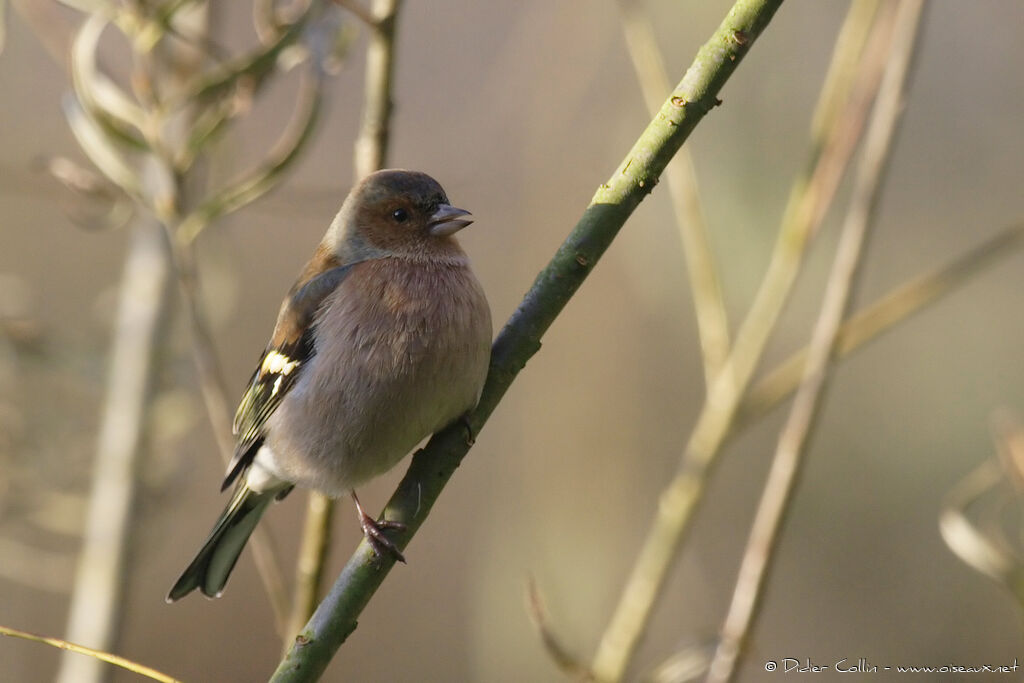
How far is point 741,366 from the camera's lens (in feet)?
10.4

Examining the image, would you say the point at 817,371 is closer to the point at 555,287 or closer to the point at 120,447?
the point at 555,287

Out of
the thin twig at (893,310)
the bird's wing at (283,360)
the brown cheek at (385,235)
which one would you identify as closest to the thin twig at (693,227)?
the thin twig at (893,310)

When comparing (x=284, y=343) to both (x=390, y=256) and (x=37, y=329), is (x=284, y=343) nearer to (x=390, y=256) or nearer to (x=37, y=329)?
(x=390, y=256)

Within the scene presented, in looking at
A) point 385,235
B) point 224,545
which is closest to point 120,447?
point 224,545

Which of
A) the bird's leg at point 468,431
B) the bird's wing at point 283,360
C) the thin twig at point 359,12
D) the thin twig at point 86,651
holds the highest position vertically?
the thin twig at point 359,12

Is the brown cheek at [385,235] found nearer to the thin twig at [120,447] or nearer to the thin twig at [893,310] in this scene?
the thin twig at [120,447]

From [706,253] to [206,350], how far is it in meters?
1.53

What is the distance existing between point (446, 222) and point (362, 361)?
681 mm

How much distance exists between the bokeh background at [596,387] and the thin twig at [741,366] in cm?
137

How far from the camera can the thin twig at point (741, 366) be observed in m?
3.04

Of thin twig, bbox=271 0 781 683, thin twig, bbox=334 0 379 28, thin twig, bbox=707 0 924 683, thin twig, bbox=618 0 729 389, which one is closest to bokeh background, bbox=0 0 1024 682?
thin twig, bbox=334 0 379 28

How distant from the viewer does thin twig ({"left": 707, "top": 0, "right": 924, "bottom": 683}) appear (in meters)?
2.68

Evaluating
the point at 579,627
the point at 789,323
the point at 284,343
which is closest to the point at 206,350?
the point at 284,343

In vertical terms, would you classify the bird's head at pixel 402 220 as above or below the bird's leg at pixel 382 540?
above
